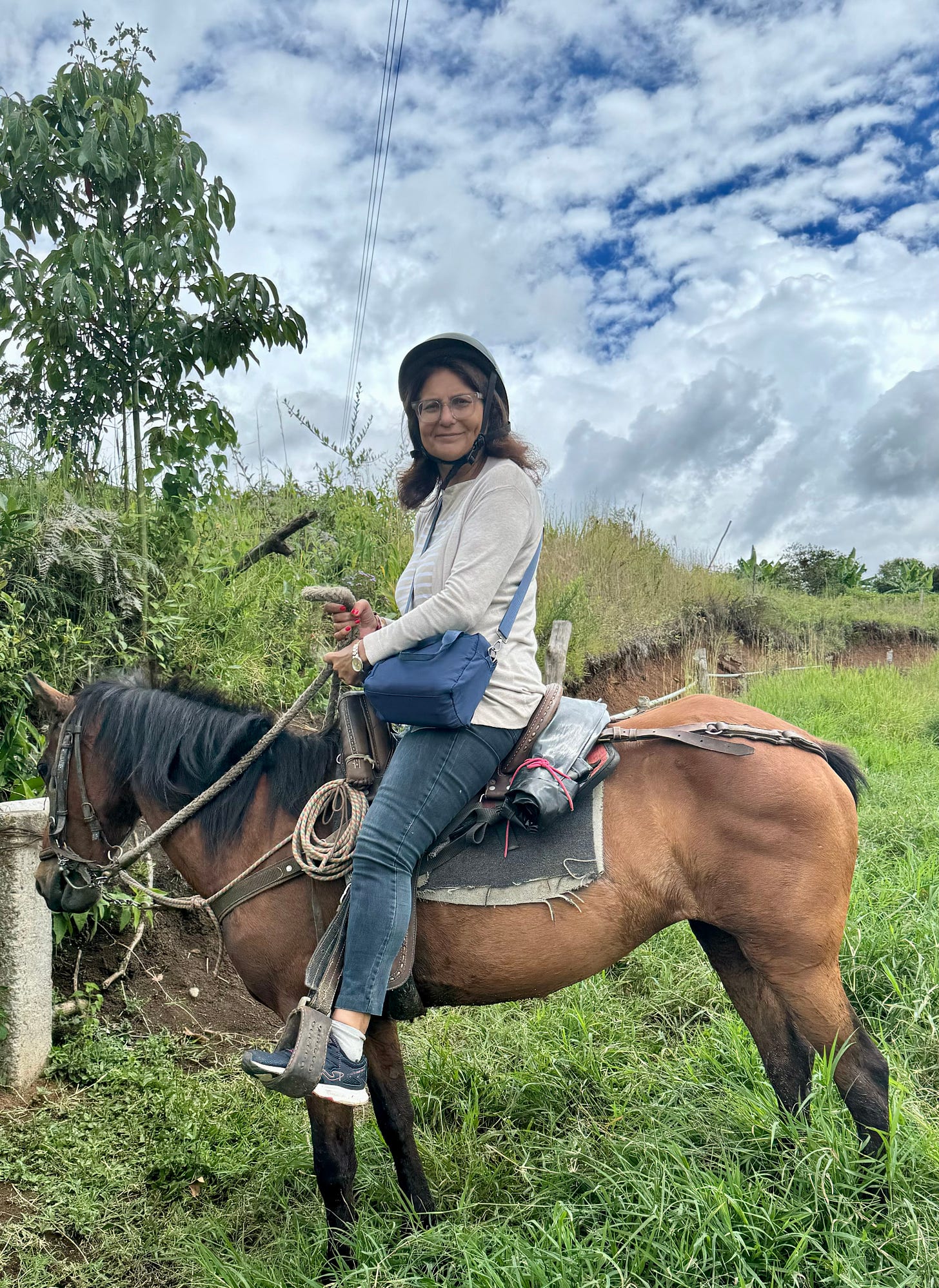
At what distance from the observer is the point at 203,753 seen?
2.67 meters

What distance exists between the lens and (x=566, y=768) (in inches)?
92.1

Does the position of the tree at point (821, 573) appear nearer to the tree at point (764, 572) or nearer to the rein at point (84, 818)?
the tree at point (764, 572)

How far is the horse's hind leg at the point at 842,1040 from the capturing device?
225 centimetres

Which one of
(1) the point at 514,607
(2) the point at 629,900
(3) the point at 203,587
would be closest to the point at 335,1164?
(2) the point at 629,900

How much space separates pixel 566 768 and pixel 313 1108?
4.17ft

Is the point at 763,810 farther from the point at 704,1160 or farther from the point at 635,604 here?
the point at 635,604

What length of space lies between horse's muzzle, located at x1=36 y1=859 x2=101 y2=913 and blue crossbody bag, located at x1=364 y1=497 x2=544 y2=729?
1.31 meters

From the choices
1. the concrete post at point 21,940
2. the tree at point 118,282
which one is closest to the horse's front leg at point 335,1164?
the concrete post at point 21,940

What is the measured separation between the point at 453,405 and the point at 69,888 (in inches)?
83.0

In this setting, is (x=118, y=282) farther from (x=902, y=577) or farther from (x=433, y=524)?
(x=902, y=577)

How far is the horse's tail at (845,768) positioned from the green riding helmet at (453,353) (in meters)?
1.57

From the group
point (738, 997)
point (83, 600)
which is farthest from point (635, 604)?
point (738, 997)

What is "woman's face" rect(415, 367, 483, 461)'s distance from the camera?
2504mm

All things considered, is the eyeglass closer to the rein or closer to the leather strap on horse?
the rein
